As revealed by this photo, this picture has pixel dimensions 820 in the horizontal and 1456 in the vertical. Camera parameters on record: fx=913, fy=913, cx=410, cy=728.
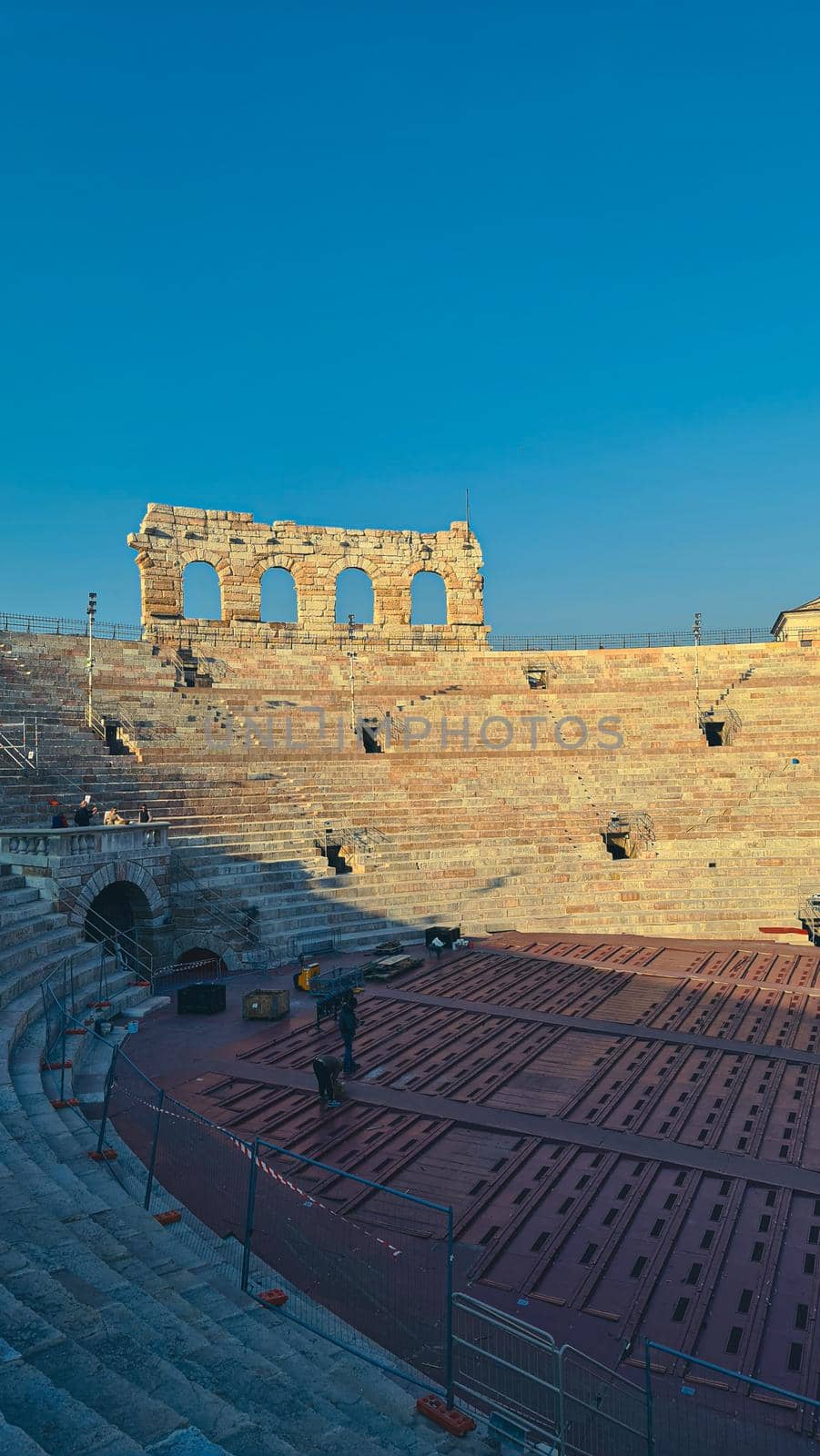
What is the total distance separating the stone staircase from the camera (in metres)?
4.31

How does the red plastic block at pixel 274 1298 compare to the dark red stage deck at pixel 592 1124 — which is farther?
the dark red stage deck at pixel 592 1124

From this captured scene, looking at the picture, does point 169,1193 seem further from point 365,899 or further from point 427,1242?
point 365,899

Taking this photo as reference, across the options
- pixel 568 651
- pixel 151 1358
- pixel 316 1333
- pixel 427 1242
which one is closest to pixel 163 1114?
pixel 427 1242

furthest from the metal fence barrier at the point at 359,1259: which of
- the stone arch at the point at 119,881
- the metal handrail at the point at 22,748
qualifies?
the metal handrail at the point at 22,748

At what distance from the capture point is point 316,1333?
6289 millimetres

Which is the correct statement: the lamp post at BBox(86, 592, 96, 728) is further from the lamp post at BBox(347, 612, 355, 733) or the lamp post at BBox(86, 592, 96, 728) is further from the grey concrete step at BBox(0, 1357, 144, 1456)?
the grey concrete step at BBox(0, 1357, 144, 1456)

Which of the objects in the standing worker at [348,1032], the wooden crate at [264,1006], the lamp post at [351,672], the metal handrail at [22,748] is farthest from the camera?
the lamp post at [351,672]

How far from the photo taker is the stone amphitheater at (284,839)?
5.29 metres

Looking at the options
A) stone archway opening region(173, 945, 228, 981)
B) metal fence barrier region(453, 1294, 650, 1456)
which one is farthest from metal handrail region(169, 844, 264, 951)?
metal fence barrier region(453, 1294, 650, 1456)

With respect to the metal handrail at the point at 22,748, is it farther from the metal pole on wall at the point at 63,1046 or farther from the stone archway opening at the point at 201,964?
the metal pole on wall at the point at 63,1046

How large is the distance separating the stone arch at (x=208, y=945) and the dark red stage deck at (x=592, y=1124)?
3.35ft

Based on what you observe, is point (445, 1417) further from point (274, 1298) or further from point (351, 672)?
point (351, 672)

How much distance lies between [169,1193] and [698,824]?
733 inches

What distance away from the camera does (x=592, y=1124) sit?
416 inches
